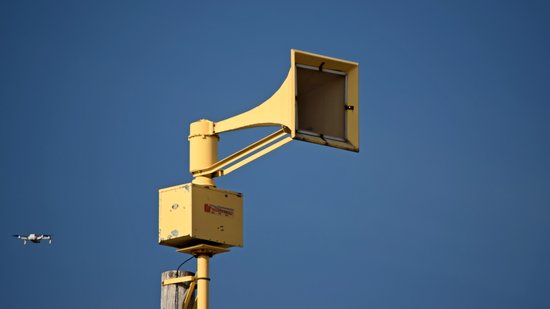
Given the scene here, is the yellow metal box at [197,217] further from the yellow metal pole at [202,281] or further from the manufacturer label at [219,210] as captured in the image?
the yellow metal pole at [202,281]

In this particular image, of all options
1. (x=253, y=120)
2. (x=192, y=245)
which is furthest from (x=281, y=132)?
(x=192, y=245)

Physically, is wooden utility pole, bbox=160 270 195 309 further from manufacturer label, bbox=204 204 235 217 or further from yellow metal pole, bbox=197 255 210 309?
manufacturer label, bbox=204 204 235 217

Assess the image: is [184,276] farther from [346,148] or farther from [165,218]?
[346,148]

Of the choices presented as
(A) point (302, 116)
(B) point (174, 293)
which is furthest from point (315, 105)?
(B) point (174, 293)

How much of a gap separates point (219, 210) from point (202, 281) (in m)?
0.72

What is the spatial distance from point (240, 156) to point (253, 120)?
15.3 inches

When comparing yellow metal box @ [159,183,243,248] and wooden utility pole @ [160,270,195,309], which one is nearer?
yellow metal box @ [159,183,243,248]

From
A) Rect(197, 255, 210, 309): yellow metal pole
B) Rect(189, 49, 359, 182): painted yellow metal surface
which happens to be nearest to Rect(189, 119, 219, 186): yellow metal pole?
Rect(189, 49, 359, 182): painted yellow metal surface

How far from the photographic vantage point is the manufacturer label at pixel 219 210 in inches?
584

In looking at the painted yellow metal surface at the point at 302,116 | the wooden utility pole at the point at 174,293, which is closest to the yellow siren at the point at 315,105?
the painted yellow metal surface at the point at 302,116

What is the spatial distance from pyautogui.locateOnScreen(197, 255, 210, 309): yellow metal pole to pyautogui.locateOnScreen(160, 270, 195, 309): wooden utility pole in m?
0.22

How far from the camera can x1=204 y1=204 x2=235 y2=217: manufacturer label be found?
48.7 feet

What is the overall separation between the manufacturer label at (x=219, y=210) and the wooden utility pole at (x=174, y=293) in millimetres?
688

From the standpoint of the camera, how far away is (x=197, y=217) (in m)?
14.8
